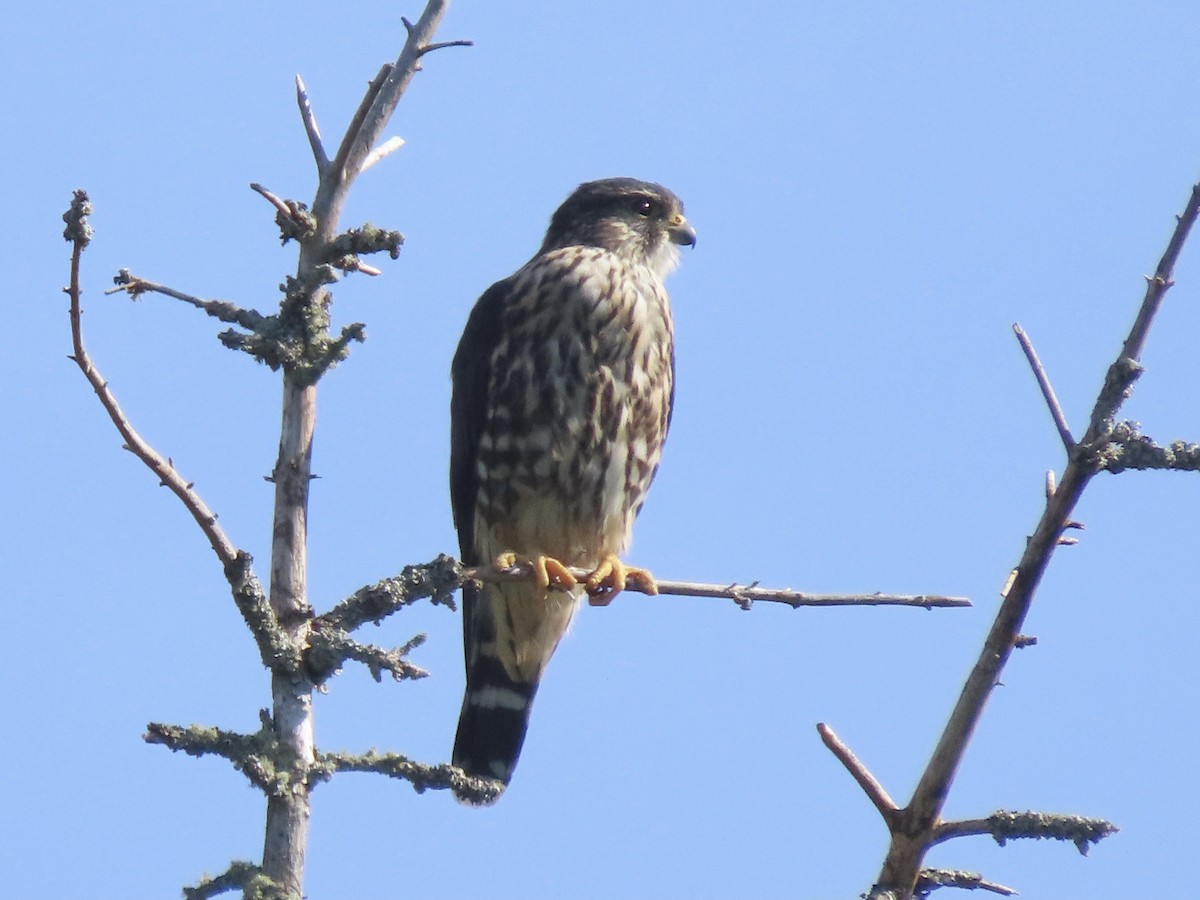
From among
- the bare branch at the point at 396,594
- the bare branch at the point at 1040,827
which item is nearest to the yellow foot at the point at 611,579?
the bare branch at the point at 396,594

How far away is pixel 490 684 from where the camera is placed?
16.1 ft

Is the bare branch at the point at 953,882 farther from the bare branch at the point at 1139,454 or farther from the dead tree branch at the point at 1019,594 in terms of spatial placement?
the bare branch at the point at 1139,454

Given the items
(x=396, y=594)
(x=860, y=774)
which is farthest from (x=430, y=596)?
(x=860, y=774)

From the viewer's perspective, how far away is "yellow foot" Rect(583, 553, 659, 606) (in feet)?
14.8

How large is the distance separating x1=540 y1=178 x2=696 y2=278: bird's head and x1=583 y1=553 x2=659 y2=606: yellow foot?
1.16 meters

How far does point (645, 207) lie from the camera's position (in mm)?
5375

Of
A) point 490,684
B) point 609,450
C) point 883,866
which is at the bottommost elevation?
point 883,866

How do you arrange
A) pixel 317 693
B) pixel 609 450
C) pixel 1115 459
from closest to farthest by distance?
pixel 1115 459 → pixel 317 693 → pixel 609 450

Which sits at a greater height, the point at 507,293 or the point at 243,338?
the point at 507,293

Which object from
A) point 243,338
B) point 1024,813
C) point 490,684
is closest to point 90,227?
point 243,338

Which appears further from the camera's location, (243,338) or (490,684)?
(490,684)

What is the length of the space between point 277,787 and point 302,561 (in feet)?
1.40

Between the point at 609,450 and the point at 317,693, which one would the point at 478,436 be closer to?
the point at 609,450

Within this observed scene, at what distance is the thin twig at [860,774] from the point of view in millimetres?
2383
